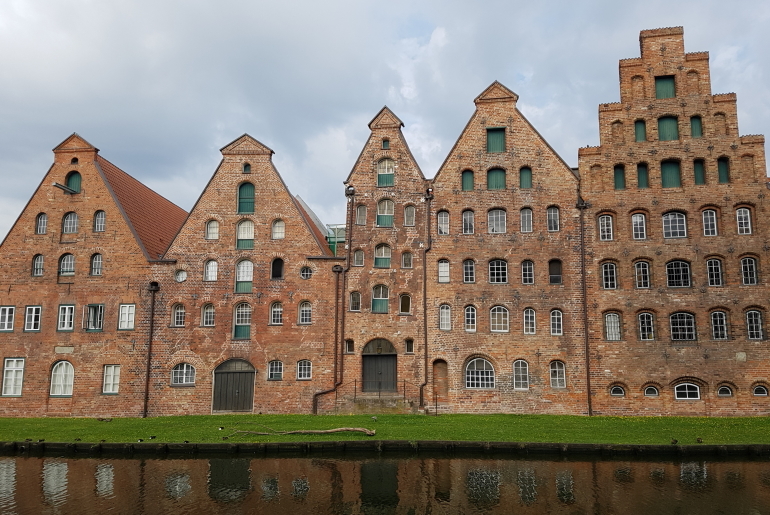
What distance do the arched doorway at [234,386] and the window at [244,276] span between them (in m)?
3.72

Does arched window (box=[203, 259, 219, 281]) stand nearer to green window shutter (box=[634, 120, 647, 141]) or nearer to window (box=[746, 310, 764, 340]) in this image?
green window shutter (box=[634, 120, 647, 141])

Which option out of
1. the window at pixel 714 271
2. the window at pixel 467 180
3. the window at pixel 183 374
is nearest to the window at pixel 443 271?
the window at pixel 467 180

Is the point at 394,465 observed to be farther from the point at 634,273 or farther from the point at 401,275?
the point at 634,273

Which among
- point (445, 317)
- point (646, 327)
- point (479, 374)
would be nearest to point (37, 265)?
point (445, 317)

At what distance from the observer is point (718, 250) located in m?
27.3

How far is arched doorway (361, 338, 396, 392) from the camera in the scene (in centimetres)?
2831

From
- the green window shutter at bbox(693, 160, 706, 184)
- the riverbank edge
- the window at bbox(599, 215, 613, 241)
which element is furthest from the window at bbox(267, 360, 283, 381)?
the green window shutter at bbox(693, 160, 706, 184)

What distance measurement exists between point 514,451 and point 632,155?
16.9 m

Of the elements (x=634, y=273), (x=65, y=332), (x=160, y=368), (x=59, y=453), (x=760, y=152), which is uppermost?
(x=760, y=152)

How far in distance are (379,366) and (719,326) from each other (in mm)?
16394

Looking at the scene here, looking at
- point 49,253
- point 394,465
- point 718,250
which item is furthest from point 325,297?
point 718,250

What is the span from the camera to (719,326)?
88.0 ft

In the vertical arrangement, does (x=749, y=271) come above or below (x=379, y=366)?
above

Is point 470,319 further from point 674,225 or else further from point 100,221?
point 100,221
